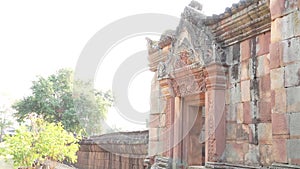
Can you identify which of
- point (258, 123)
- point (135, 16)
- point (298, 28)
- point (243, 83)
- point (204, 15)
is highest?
point (135, 16)

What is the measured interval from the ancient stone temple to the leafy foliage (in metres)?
4.31

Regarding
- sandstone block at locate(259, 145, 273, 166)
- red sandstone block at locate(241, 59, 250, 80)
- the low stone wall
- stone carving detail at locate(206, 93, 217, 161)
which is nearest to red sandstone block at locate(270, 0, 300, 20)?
red sandstone block at locate(241, 59, 250, 80)

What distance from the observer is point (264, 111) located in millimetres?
4574

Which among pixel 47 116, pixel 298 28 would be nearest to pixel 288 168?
pixel 298 28

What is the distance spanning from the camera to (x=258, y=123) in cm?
466

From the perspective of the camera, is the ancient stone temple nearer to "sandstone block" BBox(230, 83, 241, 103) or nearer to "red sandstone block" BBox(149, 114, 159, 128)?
"sandstone block" BBox(230, 83, 241, 103)

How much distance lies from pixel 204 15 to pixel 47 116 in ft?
71.4

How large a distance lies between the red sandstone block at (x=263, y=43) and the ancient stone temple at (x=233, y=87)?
14 millimetres

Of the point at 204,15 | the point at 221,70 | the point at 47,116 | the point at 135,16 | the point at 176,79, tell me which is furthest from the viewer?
the point at 47,116

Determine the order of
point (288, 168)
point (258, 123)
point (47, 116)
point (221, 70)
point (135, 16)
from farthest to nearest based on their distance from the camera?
point (47, 116), point (135, 16), point (221, 70), point (258, 123), point (288, 168)

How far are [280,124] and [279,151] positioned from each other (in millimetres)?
309

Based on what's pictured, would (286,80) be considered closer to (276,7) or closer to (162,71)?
(276,7)

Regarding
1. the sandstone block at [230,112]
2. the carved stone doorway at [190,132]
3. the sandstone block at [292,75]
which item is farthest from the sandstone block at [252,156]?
the carved stone doorway at [190,132]

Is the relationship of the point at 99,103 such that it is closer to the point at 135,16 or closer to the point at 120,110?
the point at 120,110
